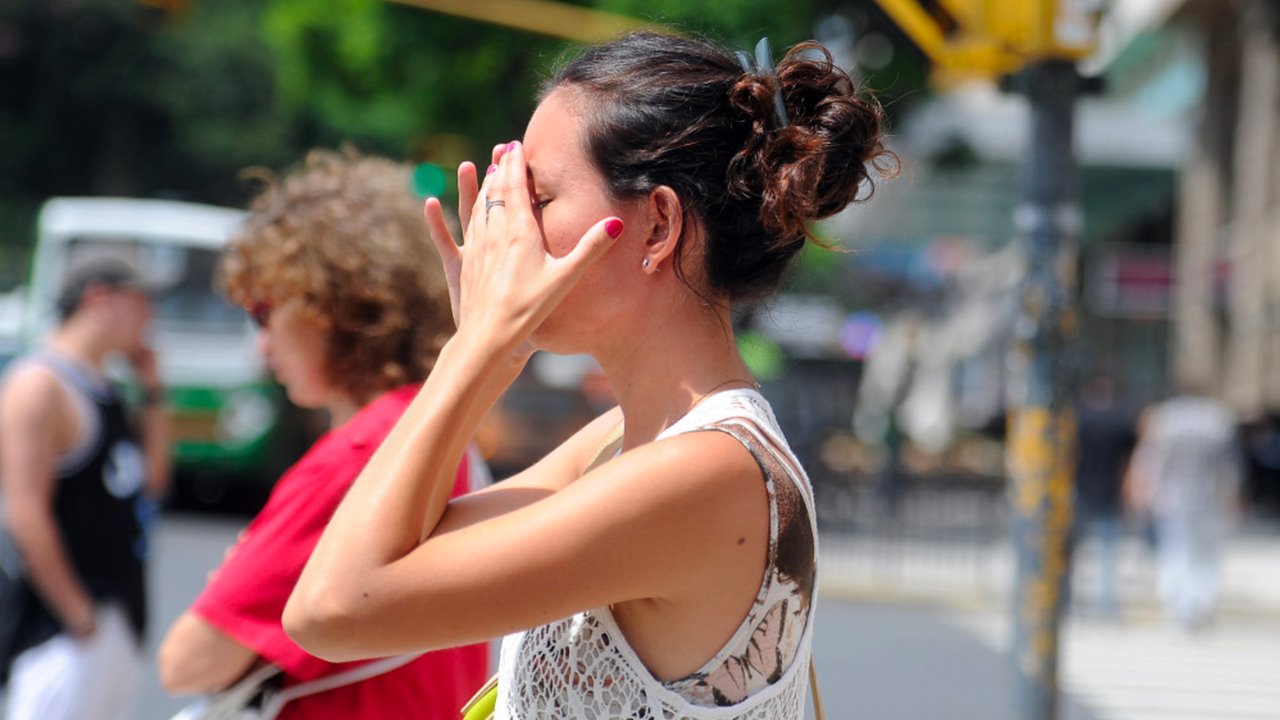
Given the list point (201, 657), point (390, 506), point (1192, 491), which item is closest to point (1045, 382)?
point (201, 657)

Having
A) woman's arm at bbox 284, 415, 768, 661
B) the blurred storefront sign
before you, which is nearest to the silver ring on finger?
woman's arm at bbox 284, 415, 768, 661

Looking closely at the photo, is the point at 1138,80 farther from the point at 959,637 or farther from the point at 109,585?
the point at 109,585

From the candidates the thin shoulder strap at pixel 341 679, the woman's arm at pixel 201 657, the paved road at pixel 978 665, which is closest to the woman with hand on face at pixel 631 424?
the thin shoulder strap at pixel 341 679

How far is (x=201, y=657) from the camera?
2443mm

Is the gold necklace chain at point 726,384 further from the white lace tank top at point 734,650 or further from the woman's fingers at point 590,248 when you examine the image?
the woman's fingers at point 590,248

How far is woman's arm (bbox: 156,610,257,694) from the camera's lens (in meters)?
2.43

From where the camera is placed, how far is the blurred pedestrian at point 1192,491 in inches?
446

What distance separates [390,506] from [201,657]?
994mm

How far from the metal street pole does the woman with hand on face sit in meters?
3.60

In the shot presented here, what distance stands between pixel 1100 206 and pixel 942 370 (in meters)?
6.19

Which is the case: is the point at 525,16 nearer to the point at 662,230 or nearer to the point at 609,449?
the point at 609,449

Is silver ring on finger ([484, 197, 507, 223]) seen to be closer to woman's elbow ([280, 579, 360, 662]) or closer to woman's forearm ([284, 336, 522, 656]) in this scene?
woman's forearm ([284, 336, 522, 656])

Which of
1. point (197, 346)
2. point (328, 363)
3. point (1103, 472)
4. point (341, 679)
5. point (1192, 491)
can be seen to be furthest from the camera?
point (197, 346)

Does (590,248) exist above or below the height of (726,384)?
above
